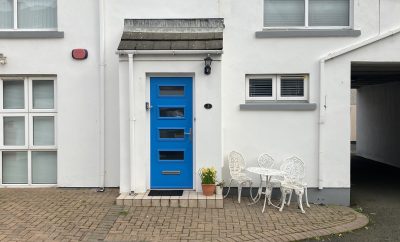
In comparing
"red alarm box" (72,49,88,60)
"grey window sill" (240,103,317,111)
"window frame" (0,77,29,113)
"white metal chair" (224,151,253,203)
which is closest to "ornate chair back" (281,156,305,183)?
"white metal chair" (224,151,253,203)

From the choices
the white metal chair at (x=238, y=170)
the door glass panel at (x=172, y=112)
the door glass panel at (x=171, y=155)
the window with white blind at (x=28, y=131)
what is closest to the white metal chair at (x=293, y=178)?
the white metal chair at (x=238, y=170)

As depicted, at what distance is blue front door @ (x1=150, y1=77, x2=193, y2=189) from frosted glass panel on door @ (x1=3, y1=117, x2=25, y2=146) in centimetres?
293

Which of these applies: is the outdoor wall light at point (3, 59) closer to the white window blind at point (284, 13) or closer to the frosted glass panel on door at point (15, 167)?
the frosted glass panel on door at point (15, 167)

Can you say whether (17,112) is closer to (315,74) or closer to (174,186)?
(174,186)

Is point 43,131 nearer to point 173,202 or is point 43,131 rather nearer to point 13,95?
point 13,95

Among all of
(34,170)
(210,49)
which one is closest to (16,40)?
(34,170)

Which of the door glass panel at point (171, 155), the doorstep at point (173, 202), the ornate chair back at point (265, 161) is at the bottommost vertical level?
the doorstep at point (173, 202)

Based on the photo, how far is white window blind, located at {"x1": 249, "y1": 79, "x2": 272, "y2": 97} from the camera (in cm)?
798

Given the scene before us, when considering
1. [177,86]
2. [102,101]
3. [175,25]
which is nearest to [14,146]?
[102,101]

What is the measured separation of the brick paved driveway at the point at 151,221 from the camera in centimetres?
564

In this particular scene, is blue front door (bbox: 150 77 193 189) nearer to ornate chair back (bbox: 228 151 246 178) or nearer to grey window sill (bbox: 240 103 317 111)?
ornate chair back (bbox: 228 151 246 178)

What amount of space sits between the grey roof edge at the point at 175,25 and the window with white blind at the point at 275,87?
124 centimetres

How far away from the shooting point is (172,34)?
25.1 feet

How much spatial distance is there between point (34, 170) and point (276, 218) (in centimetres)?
511
